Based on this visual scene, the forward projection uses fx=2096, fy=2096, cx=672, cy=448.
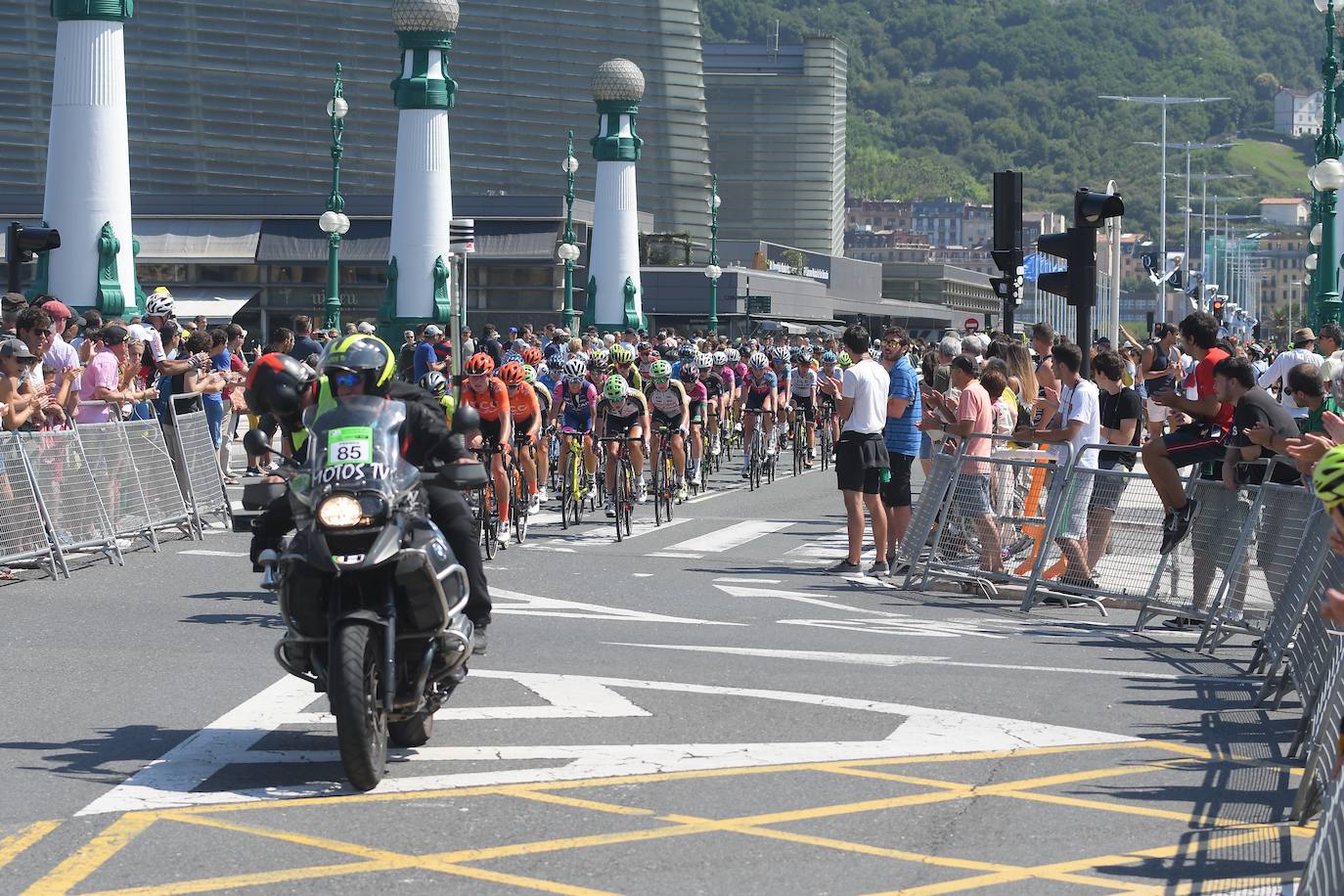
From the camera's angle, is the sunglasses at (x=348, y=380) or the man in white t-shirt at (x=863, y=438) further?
the man in white t-shirt at (x=863, y=438)

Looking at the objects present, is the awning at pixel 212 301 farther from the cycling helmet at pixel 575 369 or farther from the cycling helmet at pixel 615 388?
the cycling helmet at pixel 615 388

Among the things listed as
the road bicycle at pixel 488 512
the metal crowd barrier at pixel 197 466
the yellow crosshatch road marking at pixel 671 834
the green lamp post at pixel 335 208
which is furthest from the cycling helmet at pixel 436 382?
the green lamp post at pixel 335 208

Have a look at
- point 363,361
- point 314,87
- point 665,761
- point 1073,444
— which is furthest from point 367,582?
point 314,87

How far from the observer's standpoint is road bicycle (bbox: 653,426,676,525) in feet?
70.6

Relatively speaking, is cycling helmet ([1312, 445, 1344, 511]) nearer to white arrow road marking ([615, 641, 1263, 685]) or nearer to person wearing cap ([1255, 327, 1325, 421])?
white arrow road marking ([615, 641, 1263, 685])

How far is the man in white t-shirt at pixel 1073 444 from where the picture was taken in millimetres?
14523

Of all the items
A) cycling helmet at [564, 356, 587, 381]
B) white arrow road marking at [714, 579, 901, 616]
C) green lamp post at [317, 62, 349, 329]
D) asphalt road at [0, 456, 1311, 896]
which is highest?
green lamp post at [317, 62, 349, 329]

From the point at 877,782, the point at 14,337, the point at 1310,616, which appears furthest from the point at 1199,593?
the point at 14,337

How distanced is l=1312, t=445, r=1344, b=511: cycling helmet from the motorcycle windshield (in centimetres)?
337

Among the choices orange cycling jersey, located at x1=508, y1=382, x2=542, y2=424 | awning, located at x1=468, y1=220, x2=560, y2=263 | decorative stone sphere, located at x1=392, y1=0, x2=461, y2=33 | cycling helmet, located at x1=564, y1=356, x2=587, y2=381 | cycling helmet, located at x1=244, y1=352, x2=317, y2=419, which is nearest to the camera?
cycling helmet, located at x1=244, y1=352, x2=317, y2=419

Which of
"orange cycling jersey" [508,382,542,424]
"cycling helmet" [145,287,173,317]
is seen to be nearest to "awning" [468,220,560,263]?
"cycling helmet" [145,287,173,317]

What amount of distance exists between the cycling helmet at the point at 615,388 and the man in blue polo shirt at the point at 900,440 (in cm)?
357

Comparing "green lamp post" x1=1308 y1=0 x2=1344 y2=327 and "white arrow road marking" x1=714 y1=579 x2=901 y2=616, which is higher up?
"green lamp post" x1=1308 y1=0 x2=1344 y2=327

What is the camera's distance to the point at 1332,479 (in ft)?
20.4
